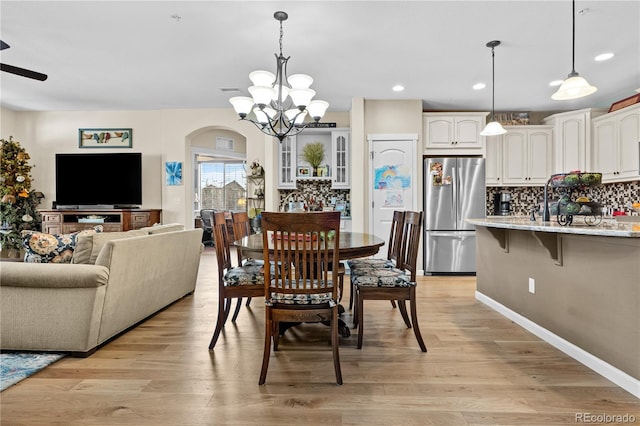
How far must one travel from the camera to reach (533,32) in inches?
123

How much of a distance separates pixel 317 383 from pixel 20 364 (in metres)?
1.88

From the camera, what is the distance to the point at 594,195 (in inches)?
212

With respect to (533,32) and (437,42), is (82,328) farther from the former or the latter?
(533,32)

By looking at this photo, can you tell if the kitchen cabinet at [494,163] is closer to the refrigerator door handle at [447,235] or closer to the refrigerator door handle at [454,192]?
the refrigerator door handle at [454,192]

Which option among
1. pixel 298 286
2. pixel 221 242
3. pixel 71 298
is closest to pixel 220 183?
pixel 221 242

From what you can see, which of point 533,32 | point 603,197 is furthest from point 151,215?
point 603,197

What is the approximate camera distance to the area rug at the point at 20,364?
6.54ft

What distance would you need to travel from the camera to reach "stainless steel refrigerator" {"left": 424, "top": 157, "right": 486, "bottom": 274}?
498cm

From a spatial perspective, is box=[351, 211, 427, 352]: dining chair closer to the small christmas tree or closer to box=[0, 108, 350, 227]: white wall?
box=[0, 108, 350, 227]: white wall

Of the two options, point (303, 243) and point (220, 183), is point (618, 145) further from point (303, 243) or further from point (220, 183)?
point (220, 183)

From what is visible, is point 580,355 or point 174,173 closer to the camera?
point 580,355

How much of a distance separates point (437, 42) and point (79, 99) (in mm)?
5070

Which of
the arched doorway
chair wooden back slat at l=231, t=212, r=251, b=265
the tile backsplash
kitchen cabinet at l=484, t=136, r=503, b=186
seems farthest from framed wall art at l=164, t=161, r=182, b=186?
the tile backsplash

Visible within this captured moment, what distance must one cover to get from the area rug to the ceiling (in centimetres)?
265
